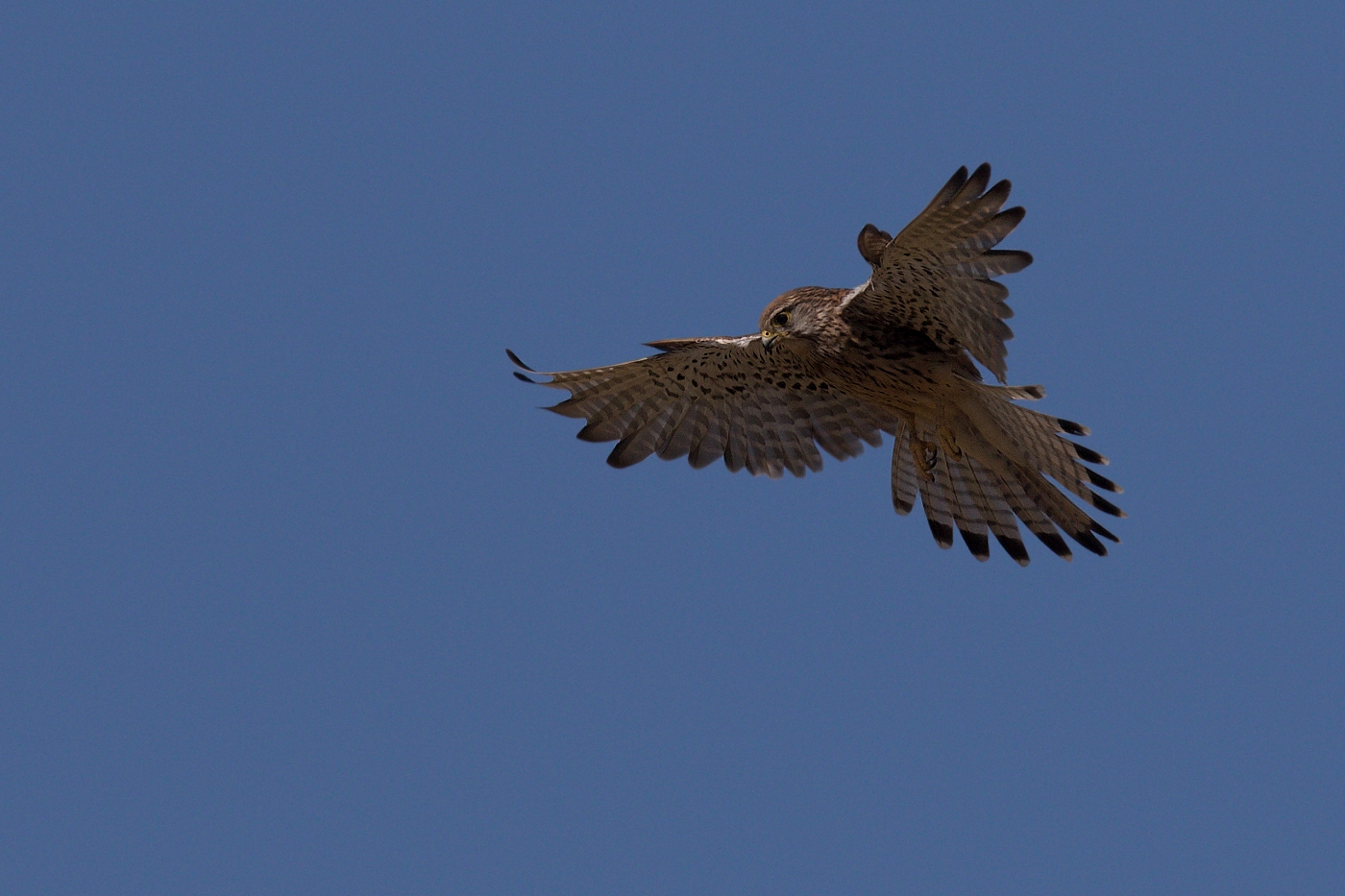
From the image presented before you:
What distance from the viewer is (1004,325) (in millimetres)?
7793

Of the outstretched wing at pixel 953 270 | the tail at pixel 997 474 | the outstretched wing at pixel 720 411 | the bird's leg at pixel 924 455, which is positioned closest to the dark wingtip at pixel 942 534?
the tail at pixel 997 474

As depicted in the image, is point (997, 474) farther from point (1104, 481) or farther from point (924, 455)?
point (1104, 481)

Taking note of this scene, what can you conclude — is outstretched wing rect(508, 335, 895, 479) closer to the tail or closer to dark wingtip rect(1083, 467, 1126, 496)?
the tail

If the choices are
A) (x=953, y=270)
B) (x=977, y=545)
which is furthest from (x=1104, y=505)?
(x=953, y=270)

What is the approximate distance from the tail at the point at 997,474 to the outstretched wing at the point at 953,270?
0.40m

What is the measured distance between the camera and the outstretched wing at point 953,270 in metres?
7.30

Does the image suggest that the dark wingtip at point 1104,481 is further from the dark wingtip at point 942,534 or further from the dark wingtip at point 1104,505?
the dark wingtip at point 942,534

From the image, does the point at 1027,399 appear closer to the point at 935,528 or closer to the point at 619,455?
the point at 935,528

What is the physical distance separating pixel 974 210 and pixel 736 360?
236cm

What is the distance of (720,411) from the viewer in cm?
972

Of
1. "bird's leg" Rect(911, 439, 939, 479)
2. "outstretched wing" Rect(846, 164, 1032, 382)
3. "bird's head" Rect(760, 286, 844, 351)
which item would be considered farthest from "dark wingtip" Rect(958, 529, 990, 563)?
"bird's head" Rect(760, 286, 844, 351)

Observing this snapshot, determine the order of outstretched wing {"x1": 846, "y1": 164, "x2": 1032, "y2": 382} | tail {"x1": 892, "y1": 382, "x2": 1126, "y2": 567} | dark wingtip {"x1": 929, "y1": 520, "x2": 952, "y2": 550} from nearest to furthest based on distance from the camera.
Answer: outstretched wing {"x1": 846, "y1": 164, "x2": 1032, "y2": 382} < tail {"x1": 892, "y1": 382, "x2": 1126, "y2": 567} < dark wingtip {"x1": 929, "y1": 520, "x2": 952, "y2": 550}

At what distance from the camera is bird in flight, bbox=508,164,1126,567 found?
7.71 m

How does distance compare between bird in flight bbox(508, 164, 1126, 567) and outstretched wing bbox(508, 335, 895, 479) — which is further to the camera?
outstretched wing bbox(508, 335, 895, 479)
